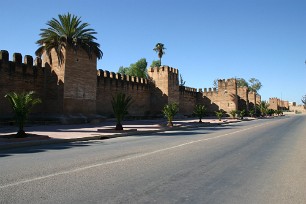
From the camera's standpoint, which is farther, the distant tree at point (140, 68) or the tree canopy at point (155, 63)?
the tree canopy at point (155, 63)

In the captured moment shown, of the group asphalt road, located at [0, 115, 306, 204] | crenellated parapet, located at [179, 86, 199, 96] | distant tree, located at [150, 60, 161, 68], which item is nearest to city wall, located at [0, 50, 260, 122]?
crenellated parapet, located at [179, 86, 199, 96]

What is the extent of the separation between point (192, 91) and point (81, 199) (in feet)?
175

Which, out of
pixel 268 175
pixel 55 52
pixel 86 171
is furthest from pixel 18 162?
pixel 55 52

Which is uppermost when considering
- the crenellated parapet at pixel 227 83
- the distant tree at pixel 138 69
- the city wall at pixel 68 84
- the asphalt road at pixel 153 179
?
the distant tree at pixel 138 69

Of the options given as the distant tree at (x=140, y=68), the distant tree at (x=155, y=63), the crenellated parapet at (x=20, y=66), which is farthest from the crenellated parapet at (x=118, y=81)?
the distant tree at (x=155, y=63)

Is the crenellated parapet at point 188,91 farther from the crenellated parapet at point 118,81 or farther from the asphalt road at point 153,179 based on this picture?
the asphalt road at point 153,179

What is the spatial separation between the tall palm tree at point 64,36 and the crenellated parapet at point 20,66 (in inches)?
54.8

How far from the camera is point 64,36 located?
1017 inches

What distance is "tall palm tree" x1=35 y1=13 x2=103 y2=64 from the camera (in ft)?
84.5

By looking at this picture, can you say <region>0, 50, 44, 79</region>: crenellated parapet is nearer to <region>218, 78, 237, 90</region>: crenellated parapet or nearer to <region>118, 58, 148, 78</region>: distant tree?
<region>218, 78, 237, 90</region>: crenellated parapet

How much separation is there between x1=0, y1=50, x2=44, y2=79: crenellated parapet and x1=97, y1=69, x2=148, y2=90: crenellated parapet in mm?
7740

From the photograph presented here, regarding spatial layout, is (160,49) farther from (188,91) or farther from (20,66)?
(20,66)

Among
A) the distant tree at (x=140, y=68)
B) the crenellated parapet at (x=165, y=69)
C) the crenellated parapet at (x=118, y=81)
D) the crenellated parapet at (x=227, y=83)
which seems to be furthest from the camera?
the distant tree at (x=140, y=68)

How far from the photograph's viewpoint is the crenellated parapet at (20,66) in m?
23.7
